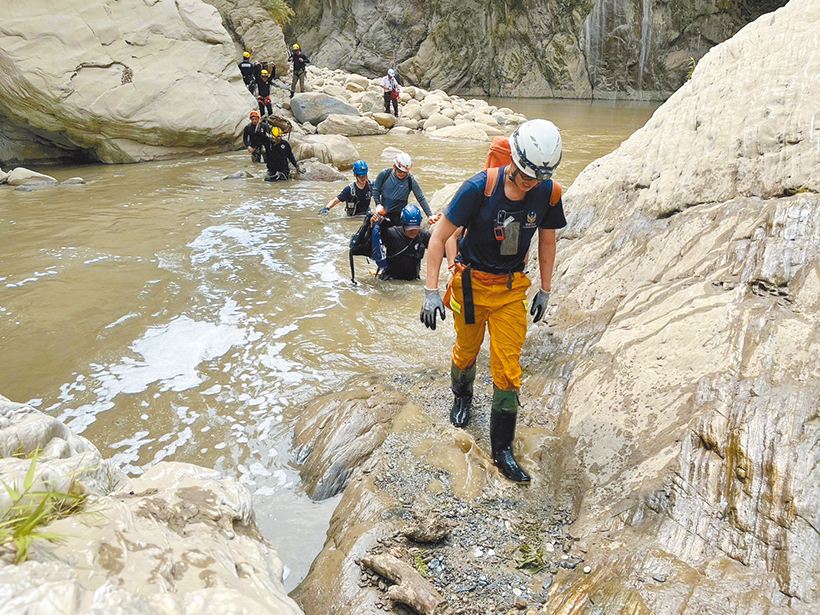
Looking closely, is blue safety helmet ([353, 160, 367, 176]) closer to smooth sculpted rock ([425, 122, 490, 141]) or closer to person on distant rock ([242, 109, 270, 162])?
person on distant rock ([242, 109, 270, 162])

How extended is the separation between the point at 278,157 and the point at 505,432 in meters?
9.45

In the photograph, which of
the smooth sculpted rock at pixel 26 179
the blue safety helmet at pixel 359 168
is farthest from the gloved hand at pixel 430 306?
the smooth sculpted rock at pixel 26 179

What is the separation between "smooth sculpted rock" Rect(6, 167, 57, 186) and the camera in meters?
10.5

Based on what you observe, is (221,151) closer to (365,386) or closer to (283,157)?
(283,157)

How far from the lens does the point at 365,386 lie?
4.02 metres

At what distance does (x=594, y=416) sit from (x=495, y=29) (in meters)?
33.6

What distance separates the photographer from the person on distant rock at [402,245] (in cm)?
618

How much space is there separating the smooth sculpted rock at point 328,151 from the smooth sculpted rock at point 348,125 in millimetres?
3704

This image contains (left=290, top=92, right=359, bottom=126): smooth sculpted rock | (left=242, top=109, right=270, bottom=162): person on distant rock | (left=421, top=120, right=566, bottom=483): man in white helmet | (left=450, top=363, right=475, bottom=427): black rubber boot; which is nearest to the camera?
(left=421, top=120, right=566, bottom=483): man in white helmet

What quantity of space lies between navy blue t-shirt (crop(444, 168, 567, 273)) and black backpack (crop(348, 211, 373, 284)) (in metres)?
3.23

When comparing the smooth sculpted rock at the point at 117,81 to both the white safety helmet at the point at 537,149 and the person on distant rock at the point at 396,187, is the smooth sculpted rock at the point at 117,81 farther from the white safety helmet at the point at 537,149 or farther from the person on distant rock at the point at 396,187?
the white safety helmet at the point at 537,149

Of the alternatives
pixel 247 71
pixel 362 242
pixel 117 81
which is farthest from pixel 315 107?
pixel 362 242

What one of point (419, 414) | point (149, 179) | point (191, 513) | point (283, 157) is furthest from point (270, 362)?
point (149, 179)

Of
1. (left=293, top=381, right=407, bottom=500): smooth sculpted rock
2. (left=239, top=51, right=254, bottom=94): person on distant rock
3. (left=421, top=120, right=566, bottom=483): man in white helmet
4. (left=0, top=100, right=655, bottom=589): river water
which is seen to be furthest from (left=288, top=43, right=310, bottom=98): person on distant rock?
(left=421, top=120, right=566, bottom=483): man in white helmet
